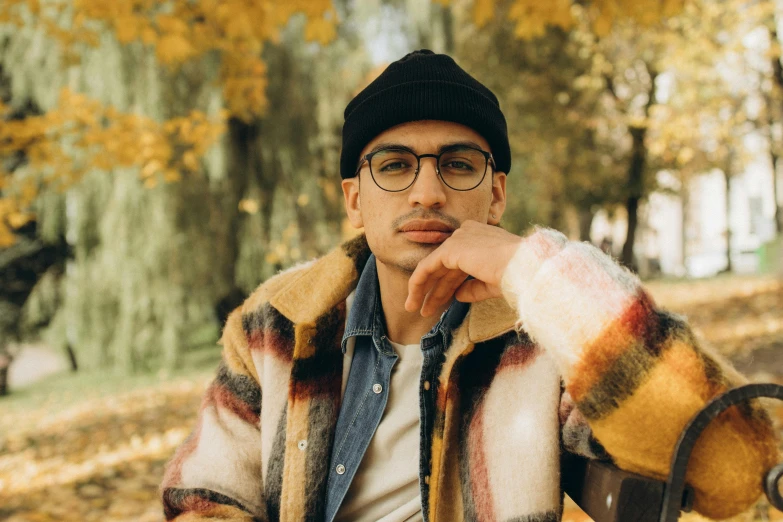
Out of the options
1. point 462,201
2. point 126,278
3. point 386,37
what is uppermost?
point 386,37

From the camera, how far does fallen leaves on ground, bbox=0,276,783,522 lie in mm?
4160

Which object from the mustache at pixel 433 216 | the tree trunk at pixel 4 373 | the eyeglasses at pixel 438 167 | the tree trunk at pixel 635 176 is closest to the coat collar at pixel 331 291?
the mustache at pixel 433 216

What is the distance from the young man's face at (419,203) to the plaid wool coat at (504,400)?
226 mm

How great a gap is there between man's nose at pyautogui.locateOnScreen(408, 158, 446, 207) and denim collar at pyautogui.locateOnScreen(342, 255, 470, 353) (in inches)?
12.3

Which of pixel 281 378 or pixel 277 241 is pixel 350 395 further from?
pixel 277 241

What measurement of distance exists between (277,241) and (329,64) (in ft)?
8.16

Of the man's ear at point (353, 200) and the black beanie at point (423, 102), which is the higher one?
the black beanie at point (423, 102)

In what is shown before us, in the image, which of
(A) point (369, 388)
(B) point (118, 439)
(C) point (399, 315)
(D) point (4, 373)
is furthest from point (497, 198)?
(D) point (4, 373)

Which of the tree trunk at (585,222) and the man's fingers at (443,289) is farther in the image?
the tree trunk at (585,222)

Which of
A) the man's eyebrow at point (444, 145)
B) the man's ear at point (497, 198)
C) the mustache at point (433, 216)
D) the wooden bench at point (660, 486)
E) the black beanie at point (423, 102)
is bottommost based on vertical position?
the wooden bench at point (660, 486)

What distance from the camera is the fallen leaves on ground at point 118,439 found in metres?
4.16

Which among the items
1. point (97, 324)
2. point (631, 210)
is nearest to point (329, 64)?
point (97, 324)

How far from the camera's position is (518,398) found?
159 cm

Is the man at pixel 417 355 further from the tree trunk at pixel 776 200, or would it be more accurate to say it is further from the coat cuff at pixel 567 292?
the tree trunk at pixel 776 200
